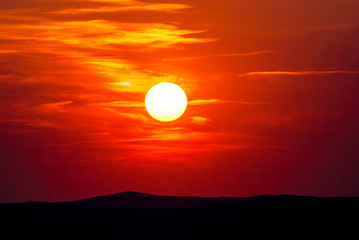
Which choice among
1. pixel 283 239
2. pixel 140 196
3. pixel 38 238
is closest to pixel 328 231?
pixel 283 239

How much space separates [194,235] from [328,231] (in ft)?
27.9

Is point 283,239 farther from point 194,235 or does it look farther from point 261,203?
point 261,203

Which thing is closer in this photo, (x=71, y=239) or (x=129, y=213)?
(x=71, y=239)

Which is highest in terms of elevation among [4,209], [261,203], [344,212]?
[4,209]

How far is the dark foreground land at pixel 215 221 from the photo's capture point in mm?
51875

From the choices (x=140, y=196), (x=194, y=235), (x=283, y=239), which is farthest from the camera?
(x=140, y=196)

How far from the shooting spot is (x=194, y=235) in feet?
173

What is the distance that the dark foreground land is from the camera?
5188 centimetres

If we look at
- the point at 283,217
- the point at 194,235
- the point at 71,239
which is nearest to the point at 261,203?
the point at 283,217

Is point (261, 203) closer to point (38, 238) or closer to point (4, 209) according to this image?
point (38, 238)

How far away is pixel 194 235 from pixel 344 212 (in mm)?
9980

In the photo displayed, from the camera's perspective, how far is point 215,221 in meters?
57.6

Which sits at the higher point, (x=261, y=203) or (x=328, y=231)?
(x=261, y=203)

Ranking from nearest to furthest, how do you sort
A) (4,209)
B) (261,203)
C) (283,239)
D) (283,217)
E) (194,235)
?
(283,239) < (194,235) < (283,217) < (261,203) < (4,209)
